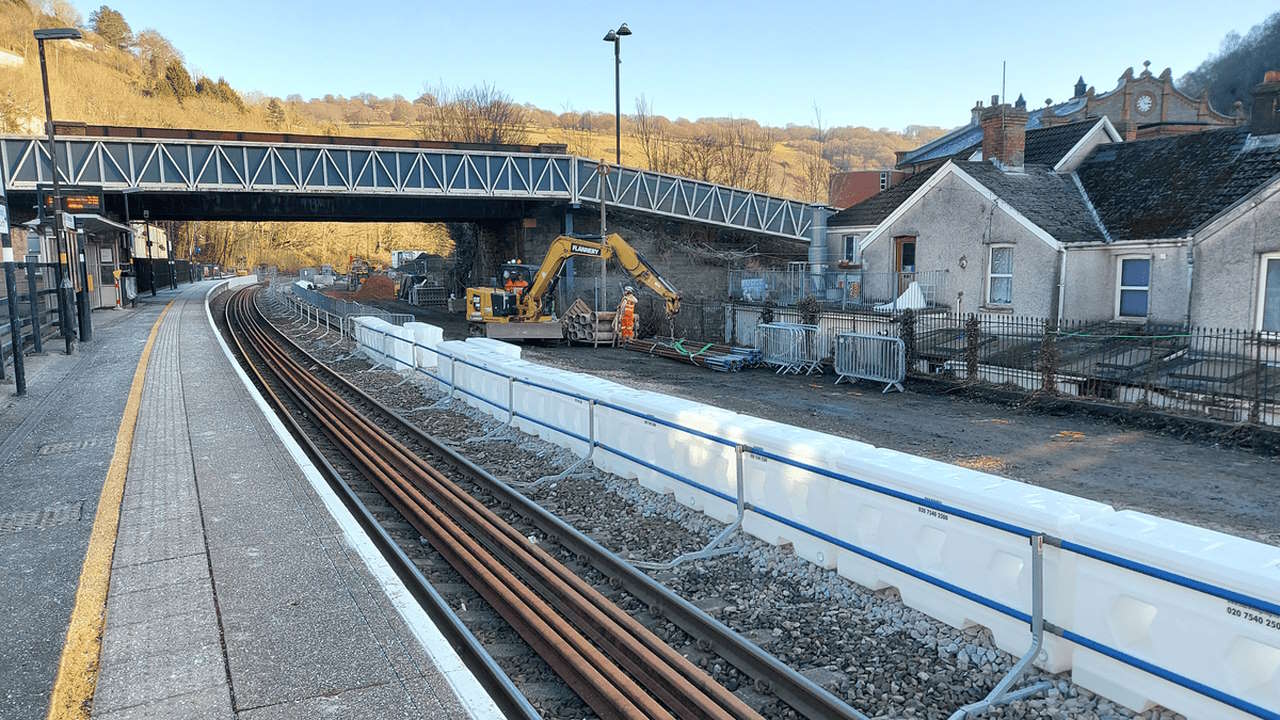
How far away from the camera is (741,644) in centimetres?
575

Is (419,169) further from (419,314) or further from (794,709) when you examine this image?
(794,709)

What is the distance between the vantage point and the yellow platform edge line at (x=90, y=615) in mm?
4723

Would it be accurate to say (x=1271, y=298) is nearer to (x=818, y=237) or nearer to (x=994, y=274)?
(x=994, y=274)

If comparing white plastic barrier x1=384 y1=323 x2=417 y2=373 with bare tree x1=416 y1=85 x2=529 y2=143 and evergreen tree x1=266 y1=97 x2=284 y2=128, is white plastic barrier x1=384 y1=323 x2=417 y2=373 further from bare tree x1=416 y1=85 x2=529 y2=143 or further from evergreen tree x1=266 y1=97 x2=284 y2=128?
evergreen tree x1=266 y1=97 x2=284 y2=128

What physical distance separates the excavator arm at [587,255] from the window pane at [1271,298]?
602 inches

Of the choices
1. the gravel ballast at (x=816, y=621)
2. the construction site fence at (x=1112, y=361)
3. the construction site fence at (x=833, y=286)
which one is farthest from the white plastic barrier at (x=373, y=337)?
the gravel ballast at (x=816, y=621)

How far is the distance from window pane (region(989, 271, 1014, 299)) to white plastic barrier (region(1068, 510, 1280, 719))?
62.6 ft

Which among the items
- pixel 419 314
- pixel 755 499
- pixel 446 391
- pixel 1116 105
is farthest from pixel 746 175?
pixel 755 499

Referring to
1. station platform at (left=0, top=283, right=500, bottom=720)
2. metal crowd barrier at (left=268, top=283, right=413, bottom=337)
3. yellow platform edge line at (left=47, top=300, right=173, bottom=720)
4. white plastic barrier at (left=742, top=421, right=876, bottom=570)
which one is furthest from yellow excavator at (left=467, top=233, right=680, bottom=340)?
white plastic barrier at (left=742, top=421, right=876, bottom=570)

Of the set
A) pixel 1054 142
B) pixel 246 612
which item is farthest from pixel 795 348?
pixel 246 612

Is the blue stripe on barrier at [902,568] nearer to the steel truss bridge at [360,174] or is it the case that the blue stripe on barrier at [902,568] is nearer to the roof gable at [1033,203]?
the roof gable at [1033,203]

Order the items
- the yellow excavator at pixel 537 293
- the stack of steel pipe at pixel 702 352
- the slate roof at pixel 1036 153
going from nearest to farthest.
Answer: the stack of steel pipe at pixel 702 352 → the slate roof at pixel 1036 153 → the yellow excavator at pixel 537 293

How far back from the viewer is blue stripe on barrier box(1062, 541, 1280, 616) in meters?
4.19

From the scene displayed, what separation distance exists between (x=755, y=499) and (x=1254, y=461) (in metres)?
9.08
